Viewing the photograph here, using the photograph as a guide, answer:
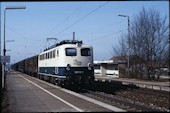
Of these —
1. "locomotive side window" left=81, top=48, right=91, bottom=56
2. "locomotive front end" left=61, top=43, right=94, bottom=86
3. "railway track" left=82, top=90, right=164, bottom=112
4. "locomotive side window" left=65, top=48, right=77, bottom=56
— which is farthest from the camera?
"locomotive side window" left=81, top=48, right=91, bottom=56

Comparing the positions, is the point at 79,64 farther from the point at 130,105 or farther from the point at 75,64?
the point at 130,105

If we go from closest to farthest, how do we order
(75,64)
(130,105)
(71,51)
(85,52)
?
(130,105)
(75,64)
(71,51)
(85,52)

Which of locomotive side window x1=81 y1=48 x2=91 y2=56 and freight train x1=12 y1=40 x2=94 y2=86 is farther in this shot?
locomotive side window x1=81 y1=48 x2=91 y2=56

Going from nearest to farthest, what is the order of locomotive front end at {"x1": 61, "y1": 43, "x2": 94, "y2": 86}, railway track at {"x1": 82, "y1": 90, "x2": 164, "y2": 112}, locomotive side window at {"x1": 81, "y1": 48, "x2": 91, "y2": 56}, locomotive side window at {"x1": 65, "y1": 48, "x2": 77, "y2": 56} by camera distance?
railway track at {"x1": 82, "y1": 90, "x2": 164, "y2": 112}, locomotive front end at {"x1": 61, "y1": 43, "x2": 94, "y2": 86}, locomotive side window at {"x1": 65, "y1": 48, "x2": 77, "y2": 56}, locomotive side window at {"x1": 81, "y1": 48, "x2": 91, "y2": 56}

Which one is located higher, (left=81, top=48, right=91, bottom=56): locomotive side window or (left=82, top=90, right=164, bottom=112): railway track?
(left=81, top=48, right=91, bottom=56): locomotive side window

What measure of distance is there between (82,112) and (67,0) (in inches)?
173

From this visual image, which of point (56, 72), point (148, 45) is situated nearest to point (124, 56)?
point (148, 45)

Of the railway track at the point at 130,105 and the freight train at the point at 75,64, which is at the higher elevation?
the freight train at the point at 75,64

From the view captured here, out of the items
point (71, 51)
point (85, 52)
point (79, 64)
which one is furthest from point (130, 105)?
point (71, 51)

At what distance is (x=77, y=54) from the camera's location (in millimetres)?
25047

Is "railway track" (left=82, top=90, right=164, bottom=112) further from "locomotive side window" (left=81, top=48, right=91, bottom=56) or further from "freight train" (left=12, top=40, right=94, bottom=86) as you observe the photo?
"locomotive side window" (left=81, top=48, right=91, bottom=56)

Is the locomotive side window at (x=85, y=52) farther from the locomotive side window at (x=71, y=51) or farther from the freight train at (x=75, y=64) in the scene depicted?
the locomotive side window at (x=71, y=51)

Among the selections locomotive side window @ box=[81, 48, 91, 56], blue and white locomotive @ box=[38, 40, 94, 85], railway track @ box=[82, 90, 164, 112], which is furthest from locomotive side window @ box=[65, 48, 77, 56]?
railway track @ box=[82, 90, 164, 112]

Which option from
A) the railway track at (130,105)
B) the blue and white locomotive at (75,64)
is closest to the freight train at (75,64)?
the blue and white locomotive at (75,64)
